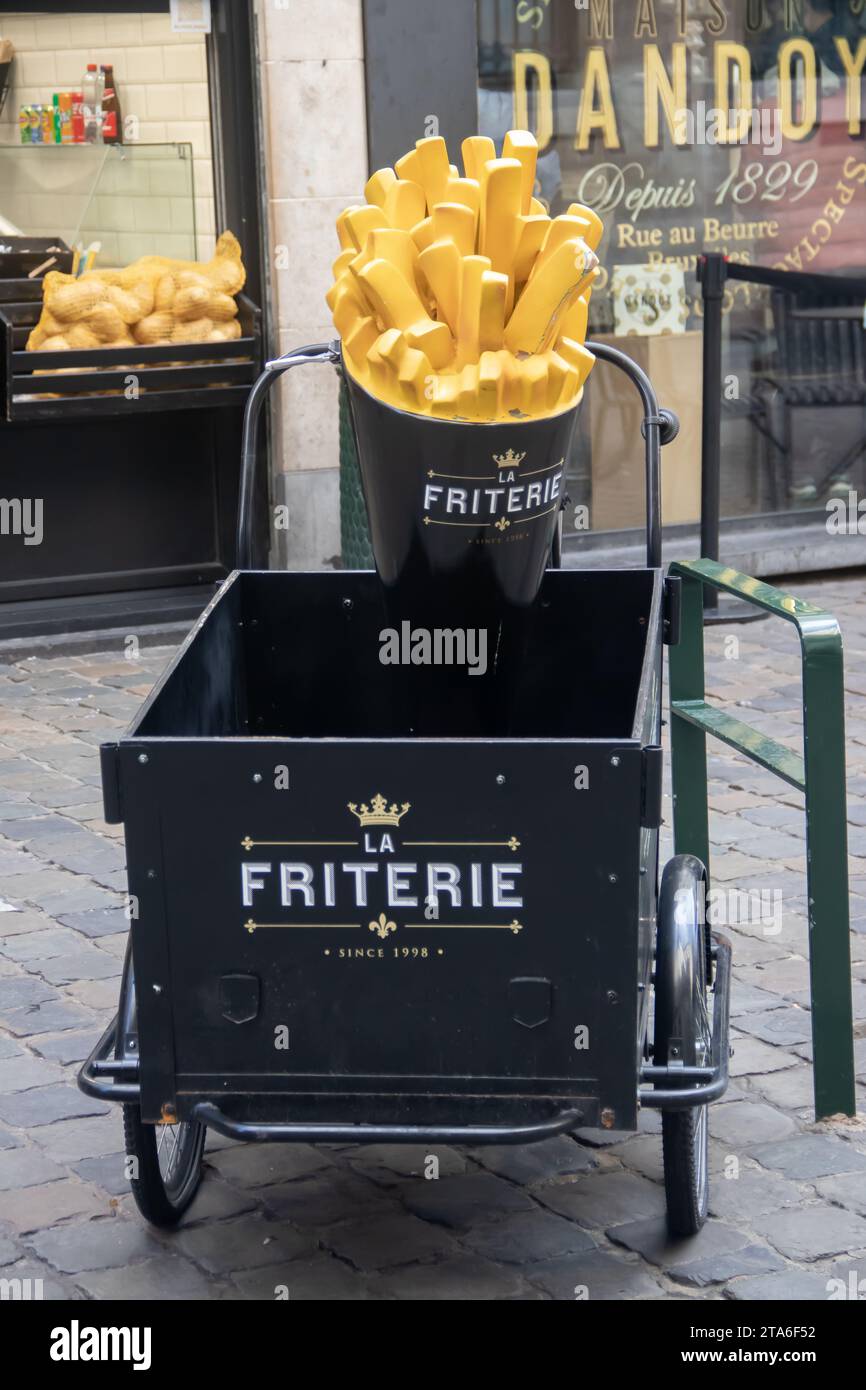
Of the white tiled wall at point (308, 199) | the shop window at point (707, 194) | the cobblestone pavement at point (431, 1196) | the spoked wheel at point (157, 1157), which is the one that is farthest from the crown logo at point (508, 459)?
the shop window at point (707, 194)

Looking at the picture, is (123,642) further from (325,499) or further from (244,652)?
(244,652)

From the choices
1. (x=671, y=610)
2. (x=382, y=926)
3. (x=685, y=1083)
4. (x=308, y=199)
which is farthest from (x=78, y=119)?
(x=685, y=1083)

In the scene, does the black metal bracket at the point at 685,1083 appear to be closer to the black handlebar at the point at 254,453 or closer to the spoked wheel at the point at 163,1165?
the spoked wheel at the point at 163,1165

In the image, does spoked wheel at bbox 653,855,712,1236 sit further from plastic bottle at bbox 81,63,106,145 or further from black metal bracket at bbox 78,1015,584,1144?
plastic bottle at bbox 81,63,106,145

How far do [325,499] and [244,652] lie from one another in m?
4.06

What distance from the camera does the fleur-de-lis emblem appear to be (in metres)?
2.96

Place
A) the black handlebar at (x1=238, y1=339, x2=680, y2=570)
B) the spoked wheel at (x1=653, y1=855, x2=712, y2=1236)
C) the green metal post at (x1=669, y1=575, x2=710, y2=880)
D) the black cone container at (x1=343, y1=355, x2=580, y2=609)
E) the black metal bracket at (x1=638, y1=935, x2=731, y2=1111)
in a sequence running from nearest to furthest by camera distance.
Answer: the black metal bracket at (x1=638, y1=935, x2=731, y2=1111)
the black cone container at (x1=343, y1=355, x2=580, y2=609)
the spoked wheel at (x1=653, y1=855, x2=712, y2=1236)
the black handlebar at (x1=238, y1=339, x2=680, y2=570)
the green metal post at (x1=669, y1=575, x2=710, y2=880)

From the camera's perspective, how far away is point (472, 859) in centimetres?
292

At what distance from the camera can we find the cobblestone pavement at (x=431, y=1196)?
334 cm

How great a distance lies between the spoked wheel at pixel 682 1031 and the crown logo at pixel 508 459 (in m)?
0.89

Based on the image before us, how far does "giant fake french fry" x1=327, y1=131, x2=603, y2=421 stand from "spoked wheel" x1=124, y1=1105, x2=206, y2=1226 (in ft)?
4.32

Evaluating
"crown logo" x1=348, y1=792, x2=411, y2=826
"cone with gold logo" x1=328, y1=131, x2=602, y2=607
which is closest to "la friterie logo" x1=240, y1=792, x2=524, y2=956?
"crown logo" x1=348, y1=792, x2=411, y2=826

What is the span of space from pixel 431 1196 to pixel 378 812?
1.06m
